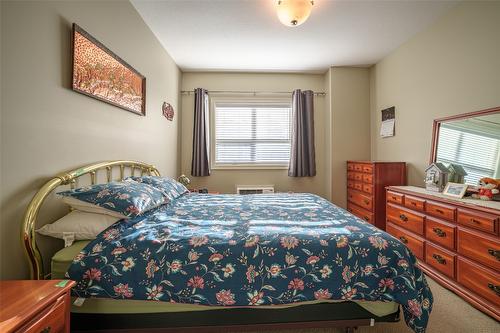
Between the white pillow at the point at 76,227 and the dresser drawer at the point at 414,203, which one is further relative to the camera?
the dresser drawer at the point at 414,203

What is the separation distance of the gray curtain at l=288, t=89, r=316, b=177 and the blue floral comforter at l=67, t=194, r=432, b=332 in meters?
2.71

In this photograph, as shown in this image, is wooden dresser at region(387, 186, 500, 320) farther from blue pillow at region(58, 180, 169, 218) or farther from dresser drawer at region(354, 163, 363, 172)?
blue pillow at region(58, 180, 169, 218)

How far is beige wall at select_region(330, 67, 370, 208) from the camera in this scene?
3.92 metres

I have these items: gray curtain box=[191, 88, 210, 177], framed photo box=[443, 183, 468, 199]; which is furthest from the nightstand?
gray curtain box=[191, 88, 210, 177]

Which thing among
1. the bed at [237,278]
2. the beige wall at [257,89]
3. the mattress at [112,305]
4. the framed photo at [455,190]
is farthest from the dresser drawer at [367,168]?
the mattress at [112,305]

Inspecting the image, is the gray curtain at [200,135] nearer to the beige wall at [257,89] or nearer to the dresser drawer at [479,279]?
the beige wall at [257,89]

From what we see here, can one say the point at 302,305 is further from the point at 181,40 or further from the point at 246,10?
the point at 181,40

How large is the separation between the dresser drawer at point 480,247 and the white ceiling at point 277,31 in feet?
7.51

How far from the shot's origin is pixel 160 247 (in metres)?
1.25

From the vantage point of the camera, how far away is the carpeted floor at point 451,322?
1.57m

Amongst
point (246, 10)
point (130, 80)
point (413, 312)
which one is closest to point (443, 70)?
point (246, 10)

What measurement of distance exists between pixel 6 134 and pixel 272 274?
61.1 inches

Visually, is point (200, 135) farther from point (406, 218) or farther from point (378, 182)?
point (406, 218)

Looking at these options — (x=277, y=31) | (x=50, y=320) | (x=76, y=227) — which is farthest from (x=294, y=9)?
(x=50, y=320)
